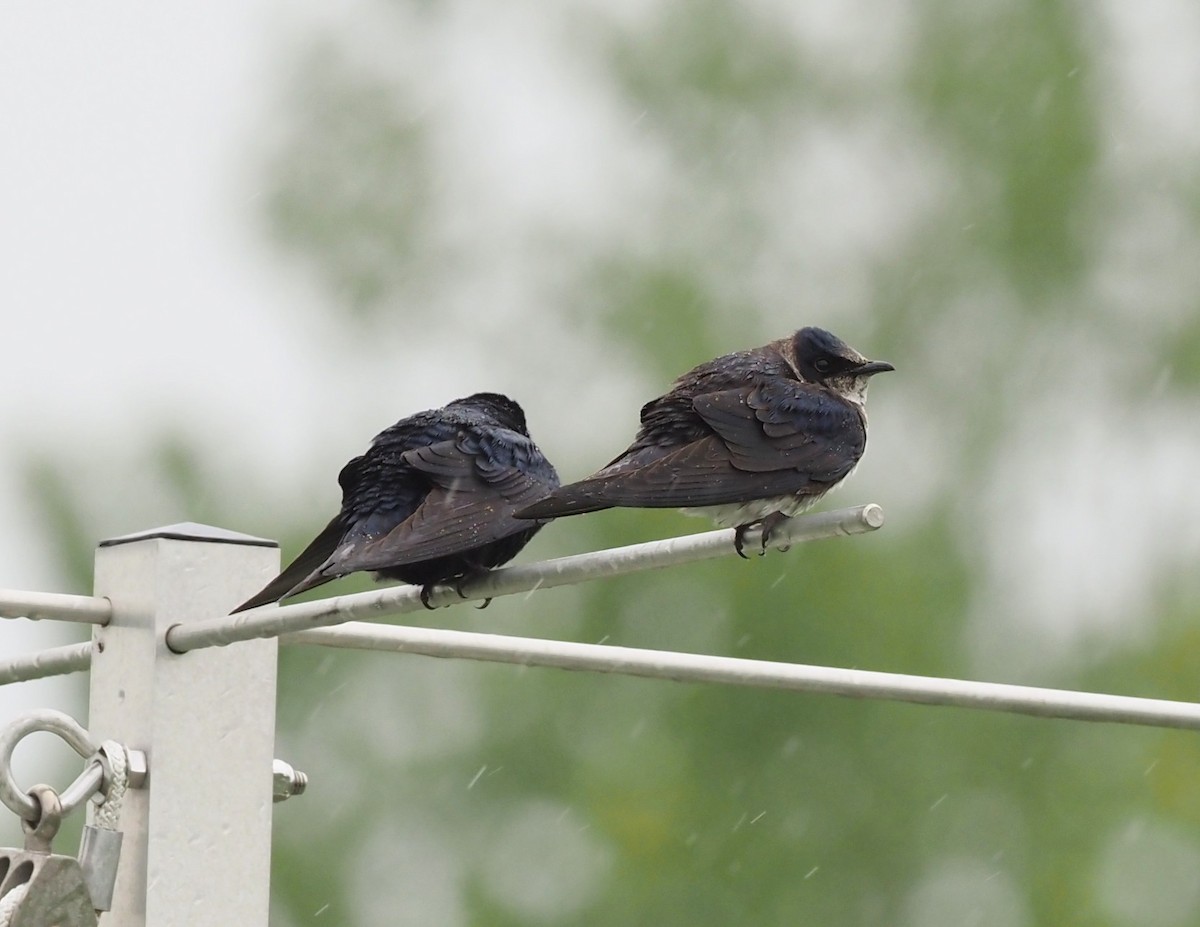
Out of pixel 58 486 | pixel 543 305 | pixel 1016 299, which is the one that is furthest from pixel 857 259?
pixel 58 486

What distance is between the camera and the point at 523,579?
120 inches

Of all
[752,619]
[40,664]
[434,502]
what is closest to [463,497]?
[434,502]

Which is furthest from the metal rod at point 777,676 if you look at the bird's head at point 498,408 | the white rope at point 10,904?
the bird's head at point 498,408

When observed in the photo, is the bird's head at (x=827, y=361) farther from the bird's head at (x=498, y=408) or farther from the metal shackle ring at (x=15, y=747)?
the metal shackle ring at (x=15, y=747)

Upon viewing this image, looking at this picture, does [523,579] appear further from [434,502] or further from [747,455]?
[747,455]

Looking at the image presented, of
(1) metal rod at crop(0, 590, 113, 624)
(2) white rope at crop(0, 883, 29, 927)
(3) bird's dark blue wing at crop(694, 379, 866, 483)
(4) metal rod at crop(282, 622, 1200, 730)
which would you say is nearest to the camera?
(2) white rope at crop(0, 883, 29, 927)

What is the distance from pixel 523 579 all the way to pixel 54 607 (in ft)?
2.36

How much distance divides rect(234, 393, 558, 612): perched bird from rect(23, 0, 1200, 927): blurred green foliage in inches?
329

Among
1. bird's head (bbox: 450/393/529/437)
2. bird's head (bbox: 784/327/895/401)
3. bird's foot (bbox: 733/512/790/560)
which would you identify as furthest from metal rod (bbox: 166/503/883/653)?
bird's head (bbox: 784/327/895/401)

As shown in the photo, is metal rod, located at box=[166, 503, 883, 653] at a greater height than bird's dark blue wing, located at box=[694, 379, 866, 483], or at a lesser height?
lesser

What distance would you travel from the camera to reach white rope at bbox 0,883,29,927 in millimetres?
2822

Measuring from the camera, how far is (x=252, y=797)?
3.28 metres

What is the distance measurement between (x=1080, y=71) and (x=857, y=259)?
204cm

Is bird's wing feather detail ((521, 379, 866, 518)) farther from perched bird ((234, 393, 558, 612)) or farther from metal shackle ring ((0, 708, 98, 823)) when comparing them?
metal shackle ring ((0, 708, 98, 823))
